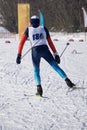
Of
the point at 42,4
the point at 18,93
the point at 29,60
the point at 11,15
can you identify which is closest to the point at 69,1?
the point at 42,4

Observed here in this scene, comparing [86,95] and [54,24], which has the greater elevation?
[86,95]

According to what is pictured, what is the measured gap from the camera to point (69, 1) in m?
40.8

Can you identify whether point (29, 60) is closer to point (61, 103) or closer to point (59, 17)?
point (61, 103)

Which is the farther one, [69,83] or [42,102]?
[69,83]

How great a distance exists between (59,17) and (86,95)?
33846 mm

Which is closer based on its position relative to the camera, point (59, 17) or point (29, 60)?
point (29, 60)

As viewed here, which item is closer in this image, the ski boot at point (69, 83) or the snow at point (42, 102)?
the snow at point (42, 102)

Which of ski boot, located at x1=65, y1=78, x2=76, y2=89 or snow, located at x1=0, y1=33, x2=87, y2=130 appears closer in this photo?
snow, located at x1=0, y1=33, x2=87, y2=130

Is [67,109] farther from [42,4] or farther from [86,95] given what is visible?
[42,4]

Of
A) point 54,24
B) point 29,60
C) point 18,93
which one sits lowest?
point 54,24

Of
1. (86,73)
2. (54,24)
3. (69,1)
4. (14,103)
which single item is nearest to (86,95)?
(14,103)

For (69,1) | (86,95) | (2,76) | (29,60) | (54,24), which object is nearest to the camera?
(86,95)

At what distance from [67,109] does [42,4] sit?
38422 millimetres

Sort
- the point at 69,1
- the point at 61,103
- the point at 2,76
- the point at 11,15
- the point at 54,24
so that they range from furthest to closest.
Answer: the point at 11,15 < the point at 54,24 < the point at 69,1 < the point at 2,76 < the point at 61,103
